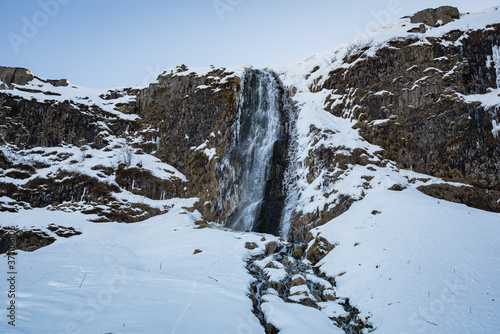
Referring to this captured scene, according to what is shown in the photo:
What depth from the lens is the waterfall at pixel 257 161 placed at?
27297 millimetres

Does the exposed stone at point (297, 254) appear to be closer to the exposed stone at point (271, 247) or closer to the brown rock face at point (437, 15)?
the exposed stone at point (271, 247)

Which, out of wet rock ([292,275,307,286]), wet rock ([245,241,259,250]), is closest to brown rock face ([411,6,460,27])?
wet rock ([245,241,259,250])

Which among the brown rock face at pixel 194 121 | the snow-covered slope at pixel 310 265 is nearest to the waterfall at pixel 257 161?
the brown rock face at pixel 194 121

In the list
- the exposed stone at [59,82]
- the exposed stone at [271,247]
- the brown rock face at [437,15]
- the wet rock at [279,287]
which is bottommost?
the exposed stone at [271,247]

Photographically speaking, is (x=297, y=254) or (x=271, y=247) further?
(x=271, y=247)

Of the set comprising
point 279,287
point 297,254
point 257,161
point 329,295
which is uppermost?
point 257,161

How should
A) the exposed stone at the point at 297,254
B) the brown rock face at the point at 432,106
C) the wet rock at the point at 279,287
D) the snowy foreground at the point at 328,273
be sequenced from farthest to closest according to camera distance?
the brown rock face at the point at 432,106, the exposed stone at the point at 297,254, the wet rock at the point at 279,287, the snowy foreground at the point at 328,273

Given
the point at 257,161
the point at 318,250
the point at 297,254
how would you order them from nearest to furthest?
the point at 318,250 < the point at 297,254 < the point at 257,161

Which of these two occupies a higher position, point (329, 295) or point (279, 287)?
point (329, 295)

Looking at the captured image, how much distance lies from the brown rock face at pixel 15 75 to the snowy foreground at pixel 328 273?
43695mm

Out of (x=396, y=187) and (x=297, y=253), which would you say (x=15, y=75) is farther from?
(x=396, y=187)

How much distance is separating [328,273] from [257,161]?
687 inches

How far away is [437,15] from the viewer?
93.0 ft

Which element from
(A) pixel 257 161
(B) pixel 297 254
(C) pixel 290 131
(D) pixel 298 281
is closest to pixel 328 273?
(D) pixel 298 281
